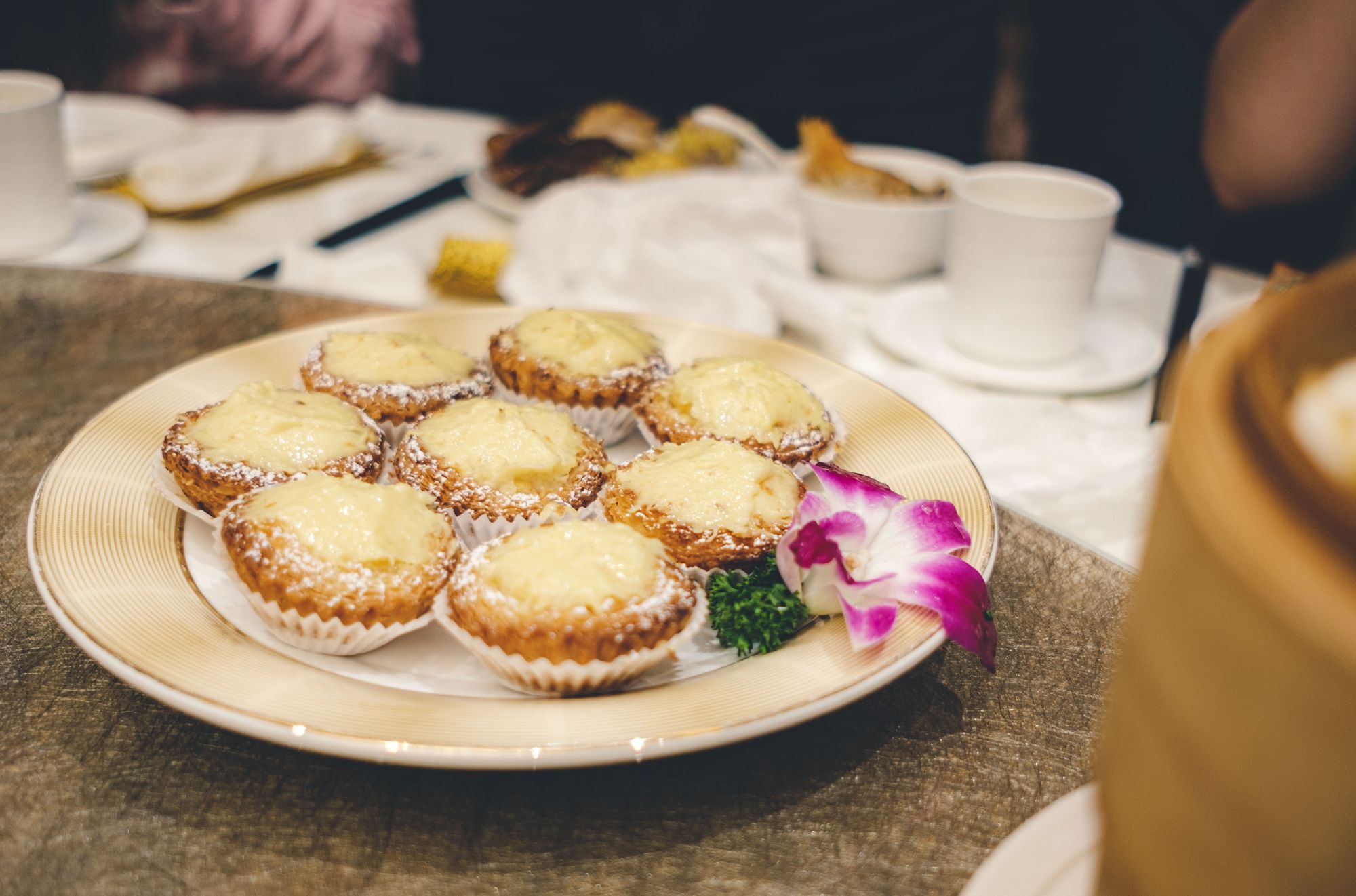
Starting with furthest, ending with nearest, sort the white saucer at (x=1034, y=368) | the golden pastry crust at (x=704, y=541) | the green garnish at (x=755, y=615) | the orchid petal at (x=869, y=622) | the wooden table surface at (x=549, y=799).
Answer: the white saucer at (x=1034, y=368), the golden pastry crust at (x=704, y=541), the green garnish at (x=755, y=615), the orchid petal at (x=869, y=622), the wooden table surface at (x=549, y=799)

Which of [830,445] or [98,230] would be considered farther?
[98,230]

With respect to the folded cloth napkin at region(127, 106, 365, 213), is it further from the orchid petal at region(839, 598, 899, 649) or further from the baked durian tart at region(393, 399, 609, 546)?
the orchid petal at region(839, 598, 899, 649)

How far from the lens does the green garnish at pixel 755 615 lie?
120 cm

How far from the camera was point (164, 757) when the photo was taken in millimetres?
1020

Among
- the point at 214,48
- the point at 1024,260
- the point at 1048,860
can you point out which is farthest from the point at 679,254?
the point at 214,48

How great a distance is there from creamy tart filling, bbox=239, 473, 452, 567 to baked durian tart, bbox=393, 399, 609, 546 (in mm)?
133

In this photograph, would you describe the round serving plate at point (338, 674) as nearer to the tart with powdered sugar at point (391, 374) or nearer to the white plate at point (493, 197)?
the tart with powdered sugar at point (391, 374)

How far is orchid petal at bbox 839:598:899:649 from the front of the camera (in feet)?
3.59

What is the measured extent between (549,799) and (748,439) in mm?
763

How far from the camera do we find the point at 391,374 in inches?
68.8

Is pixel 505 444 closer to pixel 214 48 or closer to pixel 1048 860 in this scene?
pixel 1048 860

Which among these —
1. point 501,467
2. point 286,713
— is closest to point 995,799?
point 286,713

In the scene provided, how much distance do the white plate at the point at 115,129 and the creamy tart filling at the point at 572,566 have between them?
96.3 inches

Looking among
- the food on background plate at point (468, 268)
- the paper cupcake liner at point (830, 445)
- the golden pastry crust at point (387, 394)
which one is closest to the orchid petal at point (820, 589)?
the paper cupcake liner at point (830, 445)
